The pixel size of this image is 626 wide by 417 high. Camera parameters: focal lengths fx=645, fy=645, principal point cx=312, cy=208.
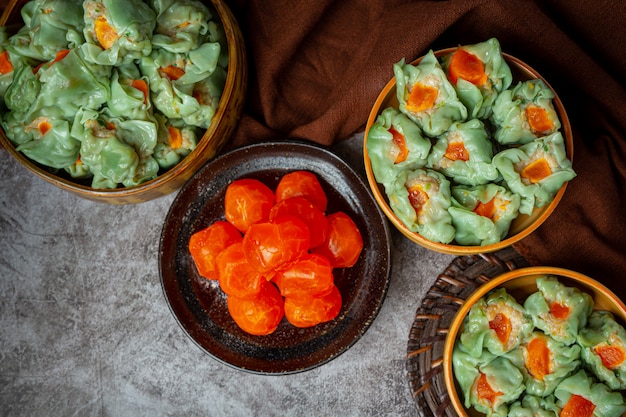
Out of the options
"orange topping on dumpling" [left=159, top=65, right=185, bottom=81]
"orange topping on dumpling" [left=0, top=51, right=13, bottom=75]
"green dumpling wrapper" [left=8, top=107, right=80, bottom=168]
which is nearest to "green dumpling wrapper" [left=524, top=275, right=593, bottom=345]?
"orange topping on dumpling" [left=159, top=65, right=185, bottom=81]

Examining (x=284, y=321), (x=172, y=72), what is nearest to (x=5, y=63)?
(x=172, y=72)

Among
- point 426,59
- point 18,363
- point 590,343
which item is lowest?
point 18,363

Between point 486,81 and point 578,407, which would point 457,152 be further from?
point 578,407

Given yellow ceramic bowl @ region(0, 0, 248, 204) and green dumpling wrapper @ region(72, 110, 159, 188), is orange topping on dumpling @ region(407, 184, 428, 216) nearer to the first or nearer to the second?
yellow ceramic bowl @ region(0, 0, 248, 204)

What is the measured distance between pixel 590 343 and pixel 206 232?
1350 millimetres

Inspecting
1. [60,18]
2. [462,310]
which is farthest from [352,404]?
[60,18]

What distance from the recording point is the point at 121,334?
2637 mm

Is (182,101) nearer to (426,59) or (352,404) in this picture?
(426,59)

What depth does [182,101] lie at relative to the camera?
2.13m

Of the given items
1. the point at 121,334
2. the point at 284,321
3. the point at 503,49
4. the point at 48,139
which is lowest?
the point at 121,334

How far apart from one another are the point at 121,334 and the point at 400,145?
1.40m

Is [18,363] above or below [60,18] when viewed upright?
below

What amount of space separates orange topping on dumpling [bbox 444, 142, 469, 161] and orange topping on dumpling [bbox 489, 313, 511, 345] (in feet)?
1.78

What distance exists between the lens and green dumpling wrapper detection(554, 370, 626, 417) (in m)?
2.00
